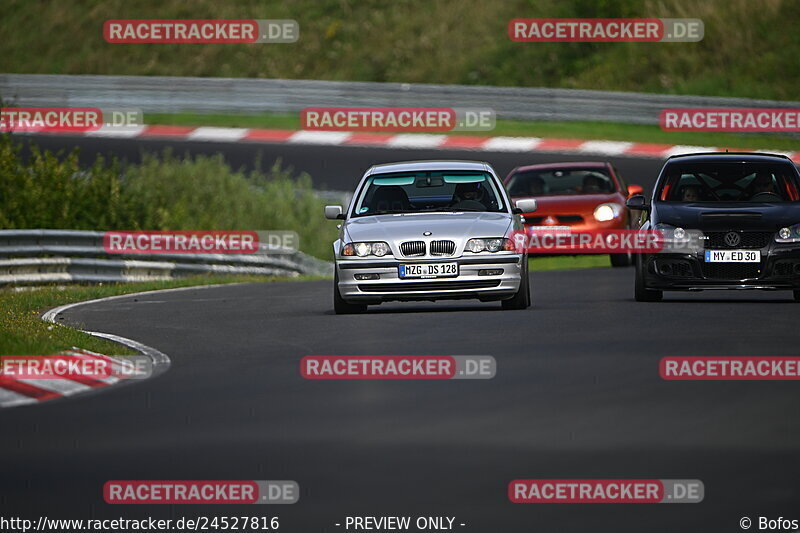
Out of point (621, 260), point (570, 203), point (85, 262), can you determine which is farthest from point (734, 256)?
point (85, 262)

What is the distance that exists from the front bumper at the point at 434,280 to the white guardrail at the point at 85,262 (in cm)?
875

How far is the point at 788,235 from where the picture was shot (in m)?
16.1

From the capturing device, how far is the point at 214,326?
15.6 metres

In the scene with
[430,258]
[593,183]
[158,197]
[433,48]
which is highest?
[433,48]

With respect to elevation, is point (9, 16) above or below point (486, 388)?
above

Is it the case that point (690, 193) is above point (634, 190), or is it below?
below

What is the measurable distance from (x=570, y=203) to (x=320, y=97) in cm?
1403

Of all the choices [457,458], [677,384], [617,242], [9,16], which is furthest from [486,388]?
[9,16]

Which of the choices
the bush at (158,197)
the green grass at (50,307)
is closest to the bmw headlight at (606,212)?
the green grass at (50,307)

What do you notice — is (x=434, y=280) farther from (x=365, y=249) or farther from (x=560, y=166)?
(x=560, y=166)

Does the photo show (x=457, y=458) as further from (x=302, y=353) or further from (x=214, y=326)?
(x=214, y=326)

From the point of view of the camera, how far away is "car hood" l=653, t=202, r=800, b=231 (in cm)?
1616

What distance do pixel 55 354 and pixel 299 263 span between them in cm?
1580

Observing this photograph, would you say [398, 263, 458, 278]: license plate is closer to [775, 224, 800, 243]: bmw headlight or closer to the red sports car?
[775, 224, 800, 243]: bmw headlight
